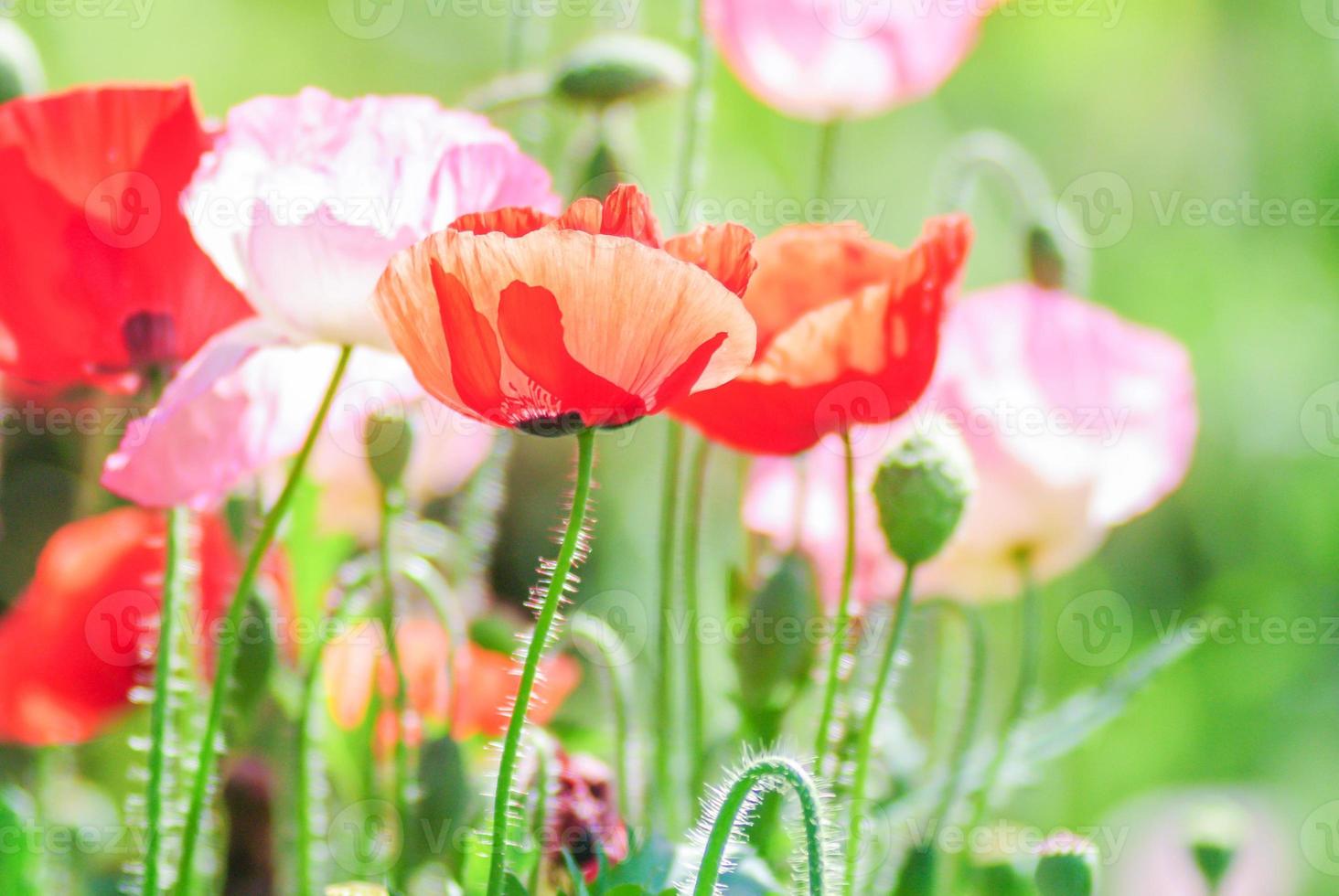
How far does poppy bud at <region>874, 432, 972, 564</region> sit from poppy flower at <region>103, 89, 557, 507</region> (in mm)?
156

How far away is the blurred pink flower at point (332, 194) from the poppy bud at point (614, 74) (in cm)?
20

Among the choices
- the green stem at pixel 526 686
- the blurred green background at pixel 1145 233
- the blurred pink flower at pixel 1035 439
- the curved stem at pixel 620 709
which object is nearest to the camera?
the green stem at pixel 526 686

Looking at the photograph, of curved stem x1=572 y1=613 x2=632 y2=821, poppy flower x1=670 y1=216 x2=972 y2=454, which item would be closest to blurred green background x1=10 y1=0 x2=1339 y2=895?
curved stem x1=572 y1=613 x2=632 y2=821

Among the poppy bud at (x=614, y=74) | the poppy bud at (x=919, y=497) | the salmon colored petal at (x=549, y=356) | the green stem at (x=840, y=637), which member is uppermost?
the poppy bud at (x=614, y=74)

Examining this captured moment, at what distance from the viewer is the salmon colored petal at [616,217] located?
426 millimetres

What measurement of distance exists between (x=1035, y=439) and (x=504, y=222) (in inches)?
15.4

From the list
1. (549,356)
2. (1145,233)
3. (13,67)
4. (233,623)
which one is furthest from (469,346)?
(1145,233)

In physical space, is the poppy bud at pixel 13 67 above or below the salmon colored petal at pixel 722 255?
above

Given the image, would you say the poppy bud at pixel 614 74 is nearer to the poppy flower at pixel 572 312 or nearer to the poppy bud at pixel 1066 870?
the poppy flower at pixel 572 312

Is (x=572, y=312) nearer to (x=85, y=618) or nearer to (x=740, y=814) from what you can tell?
(x=740, y=814)

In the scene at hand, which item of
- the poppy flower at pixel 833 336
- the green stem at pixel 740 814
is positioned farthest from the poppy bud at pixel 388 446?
the green stem at pixel 740 814

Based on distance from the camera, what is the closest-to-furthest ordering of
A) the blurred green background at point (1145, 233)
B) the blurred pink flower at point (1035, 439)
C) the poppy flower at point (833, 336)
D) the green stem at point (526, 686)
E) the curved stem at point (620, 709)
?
the green stem at point (526, 686), the poppy flower at point (833, 336), the curved stem at point (620, 709), the blurred pink flower at point (1035, 439), the blurred green background at point (1145, 233)

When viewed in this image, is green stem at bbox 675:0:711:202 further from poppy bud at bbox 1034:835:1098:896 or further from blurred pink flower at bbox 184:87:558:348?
poppy bud at bbox 1034:835:1098:896

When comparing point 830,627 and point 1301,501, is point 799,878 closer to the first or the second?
point 830,627
